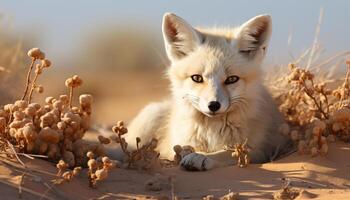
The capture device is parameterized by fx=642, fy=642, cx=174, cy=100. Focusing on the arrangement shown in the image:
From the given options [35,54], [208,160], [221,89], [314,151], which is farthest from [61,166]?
[314,151]

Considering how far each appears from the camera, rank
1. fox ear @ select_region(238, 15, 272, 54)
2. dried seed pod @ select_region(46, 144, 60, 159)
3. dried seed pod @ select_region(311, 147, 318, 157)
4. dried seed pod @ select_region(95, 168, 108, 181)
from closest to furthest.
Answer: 1. dried seed pod @ select_region(95, 168, 108, 181)
2. dried seed pod @ select_region(46, 144, 60, 159)
3. dried seed pod @ select_region(311, 147, 318, 157)
4. fox ear @ select_region(238, 15, 272, 54)

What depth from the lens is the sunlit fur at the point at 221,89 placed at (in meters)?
5.80

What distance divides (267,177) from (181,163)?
2.48 feet

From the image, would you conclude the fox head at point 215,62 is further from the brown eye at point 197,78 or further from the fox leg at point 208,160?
the fox leg at point 208,160

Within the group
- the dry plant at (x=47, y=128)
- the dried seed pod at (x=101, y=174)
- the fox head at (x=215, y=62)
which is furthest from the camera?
the fox head at (x=215, y=62)

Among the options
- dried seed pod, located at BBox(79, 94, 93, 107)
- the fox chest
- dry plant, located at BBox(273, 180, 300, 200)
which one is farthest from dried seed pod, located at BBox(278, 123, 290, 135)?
dried seed pod, located at BBox(79, 94, 93, 107)

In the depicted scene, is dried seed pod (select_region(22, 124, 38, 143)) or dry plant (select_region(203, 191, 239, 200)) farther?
dried seed pod (select_region(22, 124, 38, 143))

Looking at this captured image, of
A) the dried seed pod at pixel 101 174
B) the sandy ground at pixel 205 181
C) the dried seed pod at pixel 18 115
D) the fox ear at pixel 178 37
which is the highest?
the fox ear at pixel 178 37

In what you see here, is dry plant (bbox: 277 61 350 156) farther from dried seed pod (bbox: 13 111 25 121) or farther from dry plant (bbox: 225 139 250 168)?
dried seed pod (bbox: 13 111 25 121)

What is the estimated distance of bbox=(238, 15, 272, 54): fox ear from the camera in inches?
235

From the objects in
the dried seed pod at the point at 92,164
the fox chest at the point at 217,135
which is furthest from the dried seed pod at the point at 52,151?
the fox chest at the point at 217,135

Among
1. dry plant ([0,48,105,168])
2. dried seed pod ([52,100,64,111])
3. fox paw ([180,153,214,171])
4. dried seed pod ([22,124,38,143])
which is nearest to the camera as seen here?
dried seed pod ([22,124,38,143])

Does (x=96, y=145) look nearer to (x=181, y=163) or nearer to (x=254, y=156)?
(x=181, y=163)

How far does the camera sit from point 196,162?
17.3 feet
